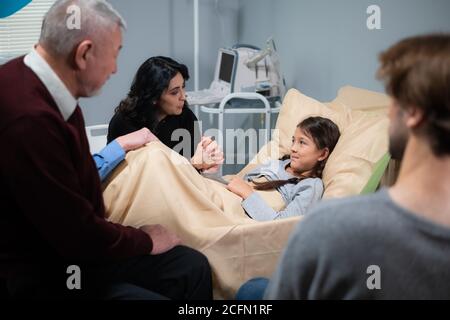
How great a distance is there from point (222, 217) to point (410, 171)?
0.99 metres

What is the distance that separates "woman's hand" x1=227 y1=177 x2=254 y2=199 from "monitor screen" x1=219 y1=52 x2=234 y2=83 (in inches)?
45.8

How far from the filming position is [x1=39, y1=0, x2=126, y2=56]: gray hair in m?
1.21

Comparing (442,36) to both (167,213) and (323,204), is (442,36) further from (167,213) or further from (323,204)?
(167,213)

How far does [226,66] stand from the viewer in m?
3.09

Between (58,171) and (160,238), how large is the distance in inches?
18.4

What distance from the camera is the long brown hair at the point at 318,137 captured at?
2062 millimetres

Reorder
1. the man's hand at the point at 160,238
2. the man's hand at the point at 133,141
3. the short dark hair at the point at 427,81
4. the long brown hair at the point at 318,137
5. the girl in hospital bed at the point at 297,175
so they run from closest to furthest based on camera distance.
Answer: the short dark hair at the point at 427,81, the man's hand at the point at 160,238, the man's hand at the point at 133,141, the girl in hospital bed at the point at 297,175, the long brown hair at the point at 318,137

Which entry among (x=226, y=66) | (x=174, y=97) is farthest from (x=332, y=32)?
(x=174, y=97)

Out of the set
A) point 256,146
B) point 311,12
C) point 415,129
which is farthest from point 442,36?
point 256,146

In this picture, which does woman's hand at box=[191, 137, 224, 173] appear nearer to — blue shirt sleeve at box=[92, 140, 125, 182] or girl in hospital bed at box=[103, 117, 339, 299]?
girl in hospital bed at box=[103, 117, 339, 299]
